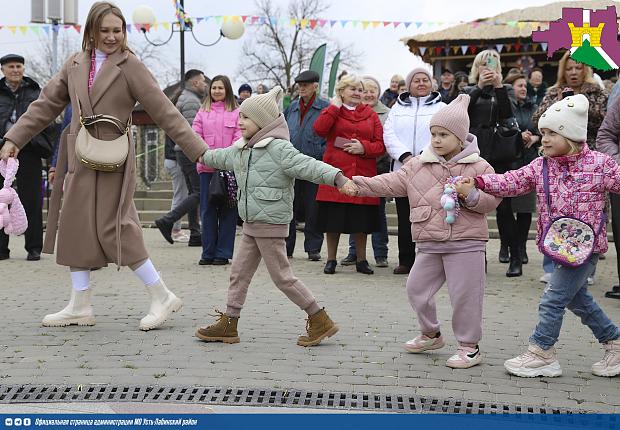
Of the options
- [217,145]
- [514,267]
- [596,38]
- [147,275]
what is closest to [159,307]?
[147,275]

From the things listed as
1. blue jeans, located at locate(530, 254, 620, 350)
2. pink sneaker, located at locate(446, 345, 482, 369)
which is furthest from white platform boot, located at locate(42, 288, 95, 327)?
blue jeans, located at locate(530, 254, 620, 350)

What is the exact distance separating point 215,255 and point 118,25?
14.5 feet

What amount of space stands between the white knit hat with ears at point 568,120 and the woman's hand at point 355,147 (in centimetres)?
405

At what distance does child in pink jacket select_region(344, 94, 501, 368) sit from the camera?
18.9 ft

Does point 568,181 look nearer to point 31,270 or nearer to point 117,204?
point 117,204

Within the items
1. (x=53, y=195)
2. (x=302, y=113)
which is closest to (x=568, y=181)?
(x=53, y=195)

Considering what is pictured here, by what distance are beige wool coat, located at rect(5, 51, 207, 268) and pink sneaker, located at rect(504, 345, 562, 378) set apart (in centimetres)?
246

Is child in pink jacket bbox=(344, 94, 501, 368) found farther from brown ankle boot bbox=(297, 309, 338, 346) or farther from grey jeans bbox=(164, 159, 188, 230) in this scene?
grey jeans bbox=(164, 159, 188, 230)

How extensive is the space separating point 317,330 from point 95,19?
8.12ft

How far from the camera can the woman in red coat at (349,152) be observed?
9641 millimetres

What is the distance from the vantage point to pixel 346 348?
20.4 feet

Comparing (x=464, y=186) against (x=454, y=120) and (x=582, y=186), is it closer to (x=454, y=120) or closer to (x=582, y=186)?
(x=454, y=120)

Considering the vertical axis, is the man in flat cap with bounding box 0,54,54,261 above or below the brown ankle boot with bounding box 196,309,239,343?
above

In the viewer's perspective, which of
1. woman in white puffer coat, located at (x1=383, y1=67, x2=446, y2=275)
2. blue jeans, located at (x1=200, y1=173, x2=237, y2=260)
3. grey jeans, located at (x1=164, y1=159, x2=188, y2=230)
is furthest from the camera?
grey jeans, located at (x1=164, y1=159, x2=188, y2=230)
